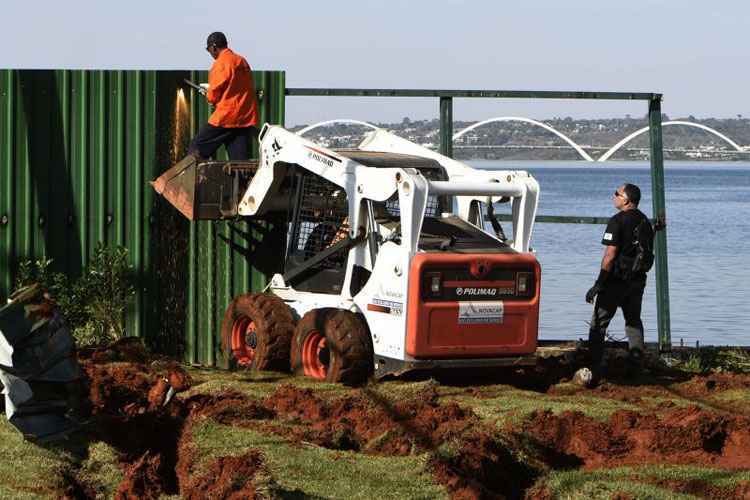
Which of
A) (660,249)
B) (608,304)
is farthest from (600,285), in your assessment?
(660,249)

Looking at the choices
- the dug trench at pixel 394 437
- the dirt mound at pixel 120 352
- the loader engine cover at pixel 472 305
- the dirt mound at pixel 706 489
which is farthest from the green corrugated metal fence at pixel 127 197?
the dirt mound at pixel 706 489

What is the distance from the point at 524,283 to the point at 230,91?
11.7ft

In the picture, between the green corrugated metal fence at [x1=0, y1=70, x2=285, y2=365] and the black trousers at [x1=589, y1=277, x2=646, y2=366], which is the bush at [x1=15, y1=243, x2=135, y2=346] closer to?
the green corrugated metal fence at [x1=0, y1=70, x2=285, y2=365]

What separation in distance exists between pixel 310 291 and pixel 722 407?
3724mm

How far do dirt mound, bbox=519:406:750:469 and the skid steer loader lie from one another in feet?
6.22

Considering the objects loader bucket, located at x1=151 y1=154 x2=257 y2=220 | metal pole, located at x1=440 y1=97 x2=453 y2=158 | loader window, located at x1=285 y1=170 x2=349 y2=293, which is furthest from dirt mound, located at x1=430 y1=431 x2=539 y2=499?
metal pole, located at x1=440 y1=97 x2=453 y2=158

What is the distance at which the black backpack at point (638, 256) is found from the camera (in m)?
14.6

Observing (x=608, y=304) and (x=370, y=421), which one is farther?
(x=608, y=304)

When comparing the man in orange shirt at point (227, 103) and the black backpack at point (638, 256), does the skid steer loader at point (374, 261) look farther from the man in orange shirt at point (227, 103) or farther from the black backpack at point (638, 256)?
the black backpack at point (638, 256)

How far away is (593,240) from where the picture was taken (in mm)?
47312

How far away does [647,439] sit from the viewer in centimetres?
1076

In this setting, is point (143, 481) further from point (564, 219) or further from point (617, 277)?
point (564, 219)

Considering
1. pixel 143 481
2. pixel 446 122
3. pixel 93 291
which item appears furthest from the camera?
pixel 446 122

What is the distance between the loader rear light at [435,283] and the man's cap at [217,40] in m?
3.57
